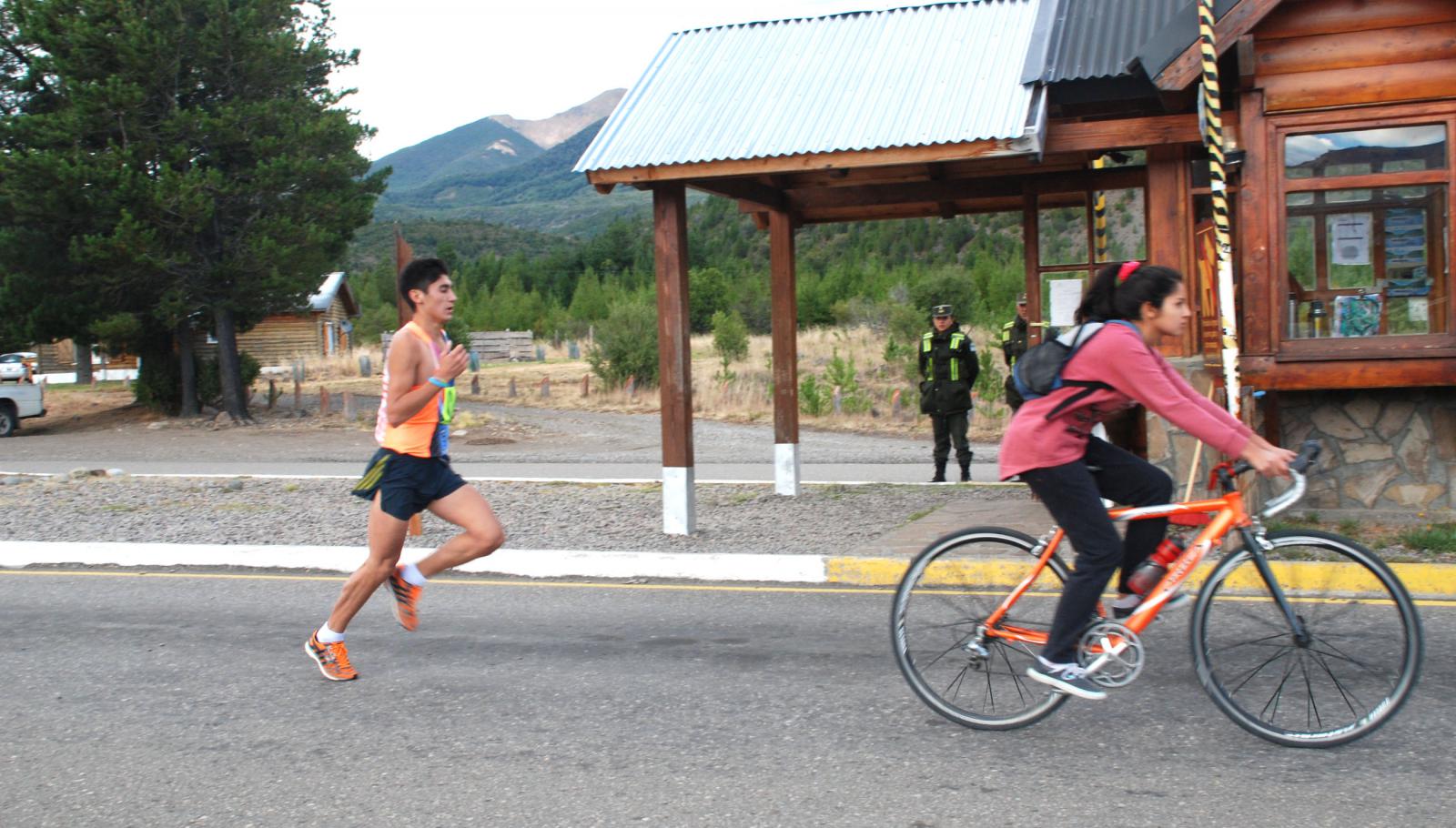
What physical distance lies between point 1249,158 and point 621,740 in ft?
20.7

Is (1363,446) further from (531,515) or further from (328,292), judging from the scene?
(328,292)

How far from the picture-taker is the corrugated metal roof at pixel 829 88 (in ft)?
31.2

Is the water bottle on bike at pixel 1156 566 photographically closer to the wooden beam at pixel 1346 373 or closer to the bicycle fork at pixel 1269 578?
the bicycle fork at pixel 1269 578

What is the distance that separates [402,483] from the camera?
5738 millimetres

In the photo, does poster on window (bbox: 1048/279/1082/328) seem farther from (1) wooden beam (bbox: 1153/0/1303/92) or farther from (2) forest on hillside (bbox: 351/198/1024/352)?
(2) forest on hillside (bbox: 351/198/1024/352)

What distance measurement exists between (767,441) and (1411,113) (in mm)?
13115

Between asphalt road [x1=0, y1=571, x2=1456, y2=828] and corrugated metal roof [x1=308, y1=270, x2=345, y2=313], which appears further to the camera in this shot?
corrugated metal roof [x1=308, y1=270, x2=345, y2=313]

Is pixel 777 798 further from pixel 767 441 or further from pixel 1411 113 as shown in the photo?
pixel 767 441

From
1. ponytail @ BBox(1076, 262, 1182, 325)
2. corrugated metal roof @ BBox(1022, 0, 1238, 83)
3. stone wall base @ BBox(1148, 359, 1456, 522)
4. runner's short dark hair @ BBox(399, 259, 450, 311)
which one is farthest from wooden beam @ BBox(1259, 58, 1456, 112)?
runner's short dark hair @ BBox(399, 259, 450, 311)

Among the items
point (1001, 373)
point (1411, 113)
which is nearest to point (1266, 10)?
point (1411, 113)

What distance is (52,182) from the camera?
2408 centimetres

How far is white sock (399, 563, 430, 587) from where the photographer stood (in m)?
6.03

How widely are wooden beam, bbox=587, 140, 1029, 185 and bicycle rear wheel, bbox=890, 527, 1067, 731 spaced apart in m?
4.76

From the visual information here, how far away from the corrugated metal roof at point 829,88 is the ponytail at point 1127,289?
14.4 ft
